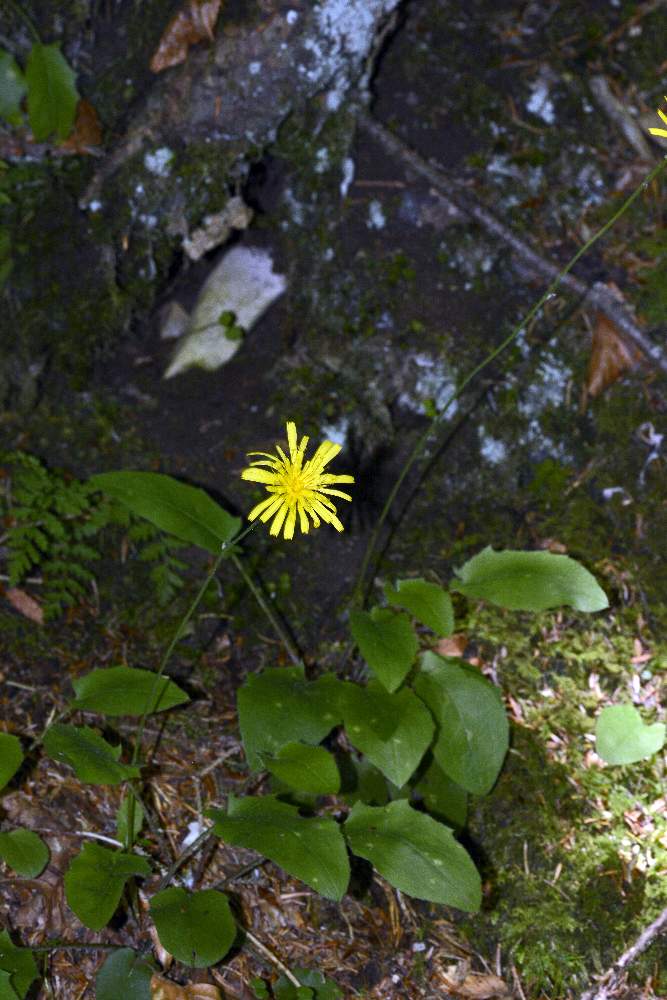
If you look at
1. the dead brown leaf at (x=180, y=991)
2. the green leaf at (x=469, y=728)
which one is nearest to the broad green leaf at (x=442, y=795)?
the green leaf at (x=469, y=728)

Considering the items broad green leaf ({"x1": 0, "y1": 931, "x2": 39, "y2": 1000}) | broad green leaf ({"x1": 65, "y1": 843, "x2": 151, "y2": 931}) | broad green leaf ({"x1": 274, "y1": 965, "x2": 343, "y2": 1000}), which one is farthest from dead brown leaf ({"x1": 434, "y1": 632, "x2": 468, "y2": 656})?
broad green leaf ({"x1": 0, "y1": 931, "x2": 39, "y2": 1000})

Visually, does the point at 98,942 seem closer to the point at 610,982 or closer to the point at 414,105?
the point at 610,982

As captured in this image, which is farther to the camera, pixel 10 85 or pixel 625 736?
pixel 10 85

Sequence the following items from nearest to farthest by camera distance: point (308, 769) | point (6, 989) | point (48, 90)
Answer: point (6, 989) < point (308, 769) < point (48, 90)

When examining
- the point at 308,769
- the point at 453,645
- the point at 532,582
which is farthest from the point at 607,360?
the point at 308,769

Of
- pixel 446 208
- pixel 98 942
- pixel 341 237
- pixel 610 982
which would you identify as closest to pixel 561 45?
pixel 446 208

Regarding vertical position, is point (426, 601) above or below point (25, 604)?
above

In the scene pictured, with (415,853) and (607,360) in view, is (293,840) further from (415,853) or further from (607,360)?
(607,360)
